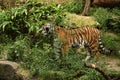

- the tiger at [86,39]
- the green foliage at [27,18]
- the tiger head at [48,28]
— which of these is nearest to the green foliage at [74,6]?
the green foliage at [27,18]

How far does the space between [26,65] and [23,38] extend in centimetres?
148

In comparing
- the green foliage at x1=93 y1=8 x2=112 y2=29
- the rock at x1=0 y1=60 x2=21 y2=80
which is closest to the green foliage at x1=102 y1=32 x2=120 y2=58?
the green foliage at x1=93 y1=8 x2=112 y2=29

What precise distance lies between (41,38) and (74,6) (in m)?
2.49

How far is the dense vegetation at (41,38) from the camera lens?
9.86 meters

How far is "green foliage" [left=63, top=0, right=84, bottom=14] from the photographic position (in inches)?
535

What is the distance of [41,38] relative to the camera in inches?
463

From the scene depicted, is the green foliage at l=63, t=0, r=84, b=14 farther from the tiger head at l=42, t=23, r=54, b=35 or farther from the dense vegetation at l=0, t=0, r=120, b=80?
the tiger head at l=42, t=23, r=54, b=35

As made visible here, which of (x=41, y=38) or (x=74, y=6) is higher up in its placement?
(x=74, y=6)

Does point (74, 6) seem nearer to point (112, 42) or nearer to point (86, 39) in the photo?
point (112, 42)

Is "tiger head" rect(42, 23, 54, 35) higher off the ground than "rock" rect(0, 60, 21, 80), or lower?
higher

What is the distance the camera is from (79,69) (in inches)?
384

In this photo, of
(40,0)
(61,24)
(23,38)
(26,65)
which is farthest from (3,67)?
(40,0)

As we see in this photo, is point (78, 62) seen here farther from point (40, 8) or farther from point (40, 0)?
point (40, 0)

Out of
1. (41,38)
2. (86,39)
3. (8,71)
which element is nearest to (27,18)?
(41,38)
